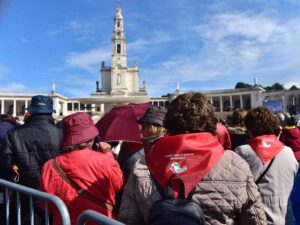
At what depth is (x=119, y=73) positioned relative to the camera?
78.1 metres

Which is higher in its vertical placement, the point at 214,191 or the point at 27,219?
the point at 214,191

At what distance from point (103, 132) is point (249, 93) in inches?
3064

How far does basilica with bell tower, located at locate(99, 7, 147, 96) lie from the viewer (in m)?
77.6

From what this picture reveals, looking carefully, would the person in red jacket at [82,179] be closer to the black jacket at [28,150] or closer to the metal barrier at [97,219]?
the metal barrier at [97,219]

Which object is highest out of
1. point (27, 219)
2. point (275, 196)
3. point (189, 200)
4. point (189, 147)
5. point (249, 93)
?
point (249, 93)

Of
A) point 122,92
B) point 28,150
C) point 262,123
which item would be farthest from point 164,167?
point 122,92

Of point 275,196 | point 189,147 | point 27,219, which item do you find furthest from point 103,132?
point 189,147

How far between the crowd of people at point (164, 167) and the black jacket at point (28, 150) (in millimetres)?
12

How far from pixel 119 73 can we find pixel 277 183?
7567 centimetres

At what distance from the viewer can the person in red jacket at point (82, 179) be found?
3.24 metres

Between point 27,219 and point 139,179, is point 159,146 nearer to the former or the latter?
point 139,179

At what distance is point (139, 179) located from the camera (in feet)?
7.94

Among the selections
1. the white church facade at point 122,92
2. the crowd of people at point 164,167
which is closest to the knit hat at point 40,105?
the crowd of people at point 164,167

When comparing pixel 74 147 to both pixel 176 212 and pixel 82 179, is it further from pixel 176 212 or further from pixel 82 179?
pixel 176 212
